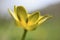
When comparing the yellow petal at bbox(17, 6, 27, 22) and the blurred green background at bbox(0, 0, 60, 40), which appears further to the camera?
the blurred green background at bbox(0, 0, 60, 40)

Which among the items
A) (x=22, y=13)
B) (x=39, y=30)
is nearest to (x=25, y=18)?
(x=22, y=13)

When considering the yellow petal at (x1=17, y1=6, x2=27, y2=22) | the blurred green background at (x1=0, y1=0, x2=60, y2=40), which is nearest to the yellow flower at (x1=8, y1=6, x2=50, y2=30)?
the yellow petal at (x1=17, y1=6, x2=27, y2=22)

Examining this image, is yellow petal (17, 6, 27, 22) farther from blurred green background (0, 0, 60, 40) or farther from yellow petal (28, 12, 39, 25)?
blurred green background (0, 0, 60, 40)

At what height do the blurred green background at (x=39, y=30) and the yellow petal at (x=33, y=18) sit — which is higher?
the yellow petal at (x=33, y=18)

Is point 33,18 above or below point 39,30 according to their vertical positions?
above

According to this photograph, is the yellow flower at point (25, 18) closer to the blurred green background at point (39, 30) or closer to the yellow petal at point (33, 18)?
the yellow petal at point (33, 18)

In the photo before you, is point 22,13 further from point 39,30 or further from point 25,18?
point 39,30

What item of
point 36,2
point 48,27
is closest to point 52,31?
point 48,27

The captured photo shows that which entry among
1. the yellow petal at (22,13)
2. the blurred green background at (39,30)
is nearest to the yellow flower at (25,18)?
the yellow petal at (22,13)
